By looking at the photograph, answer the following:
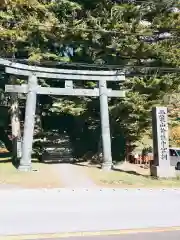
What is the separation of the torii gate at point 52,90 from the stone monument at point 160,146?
95.1 inches

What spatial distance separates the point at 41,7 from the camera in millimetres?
20828

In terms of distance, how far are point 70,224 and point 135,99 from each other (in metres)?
13.4

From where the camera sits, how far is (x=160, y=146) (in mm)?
18562

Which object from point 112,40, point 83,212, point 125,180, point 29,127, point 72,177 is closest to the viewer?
point 83,212

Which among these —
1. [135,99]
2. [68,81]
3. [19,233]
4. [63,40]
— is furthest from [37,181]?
[19,233]

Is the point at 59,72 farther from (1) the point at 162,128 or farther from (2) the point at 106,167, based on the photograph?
(1) the point at 162,128

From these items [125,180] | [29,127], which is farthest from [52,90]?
[125,180]

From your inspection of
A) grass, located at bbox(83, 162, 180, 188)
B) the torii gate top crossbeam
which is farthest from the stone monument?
the torii gate top crossbeam

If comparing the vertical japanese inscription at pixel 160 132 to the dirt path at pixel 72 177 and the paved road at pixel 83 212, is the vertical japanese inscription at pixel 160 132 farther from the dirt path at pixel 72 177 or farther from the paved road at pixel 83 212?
the paved road at pixel 83 212

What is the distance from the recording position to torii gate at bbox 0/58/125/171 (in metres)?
18.6

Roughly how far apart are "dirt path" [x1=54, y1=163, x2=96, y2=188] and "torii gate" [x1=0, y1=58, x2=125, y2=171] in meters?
1.63

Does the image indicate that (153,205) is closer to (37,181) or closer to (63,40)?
(37,181)

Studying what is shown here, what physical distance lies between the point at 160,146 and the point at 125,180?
2806mm

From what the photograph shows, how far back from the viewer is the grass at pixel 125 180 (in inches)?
637
